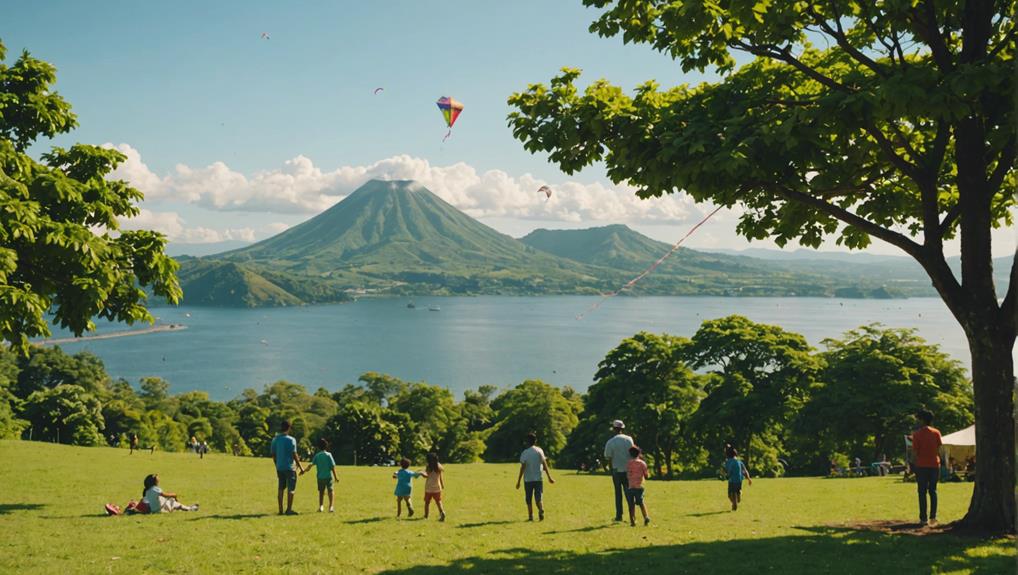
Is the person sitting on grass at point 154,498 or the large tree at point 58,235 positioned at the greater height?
the large tree at point 58,235

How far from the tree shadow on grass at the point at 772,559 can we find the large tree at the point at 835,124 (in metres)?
1.47

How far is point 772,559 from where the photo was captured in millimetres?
10078

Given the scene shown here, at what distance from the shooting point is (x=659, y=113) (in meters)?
11.0

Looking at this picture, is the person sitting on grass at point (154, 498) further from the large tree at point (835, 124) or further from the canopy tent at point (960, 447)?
the canopy tent at point (960, 447)

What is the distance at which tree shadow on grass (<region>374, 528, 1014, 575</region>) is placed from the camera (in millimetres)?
9211

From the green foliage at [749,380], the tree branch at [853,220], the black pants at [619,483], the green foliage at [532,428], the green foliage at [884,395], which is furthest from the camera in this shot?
the green foliage at [532,428]

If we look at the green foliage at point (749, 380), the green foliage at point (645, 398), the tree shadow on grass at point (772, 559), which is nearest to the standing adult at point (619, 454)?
the tree shadow on grass at point (772, 559)

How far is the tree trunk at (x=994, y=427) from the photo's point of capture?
10547 millimetres

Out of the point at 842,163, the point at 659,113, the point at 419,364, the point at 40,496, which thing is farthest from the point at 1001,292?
the point at 419,364

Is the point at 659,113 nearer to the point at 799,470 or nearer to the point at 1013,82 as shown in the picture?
the point at 1013,82

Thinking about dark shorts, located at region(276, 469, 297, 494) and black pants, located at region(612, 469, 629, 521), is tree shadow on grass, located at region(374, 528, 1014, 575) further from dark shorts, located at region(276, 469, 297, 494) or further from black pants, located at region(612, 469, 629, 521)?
dark shorts, located at region(276, 469, 297, 494)

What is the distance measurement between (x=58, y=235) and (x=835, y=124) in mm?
11851

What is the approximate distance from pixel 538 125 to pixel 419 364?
17798 centimetres

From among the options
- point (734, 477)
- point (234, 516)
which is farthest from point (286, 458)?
point (734, 477)
